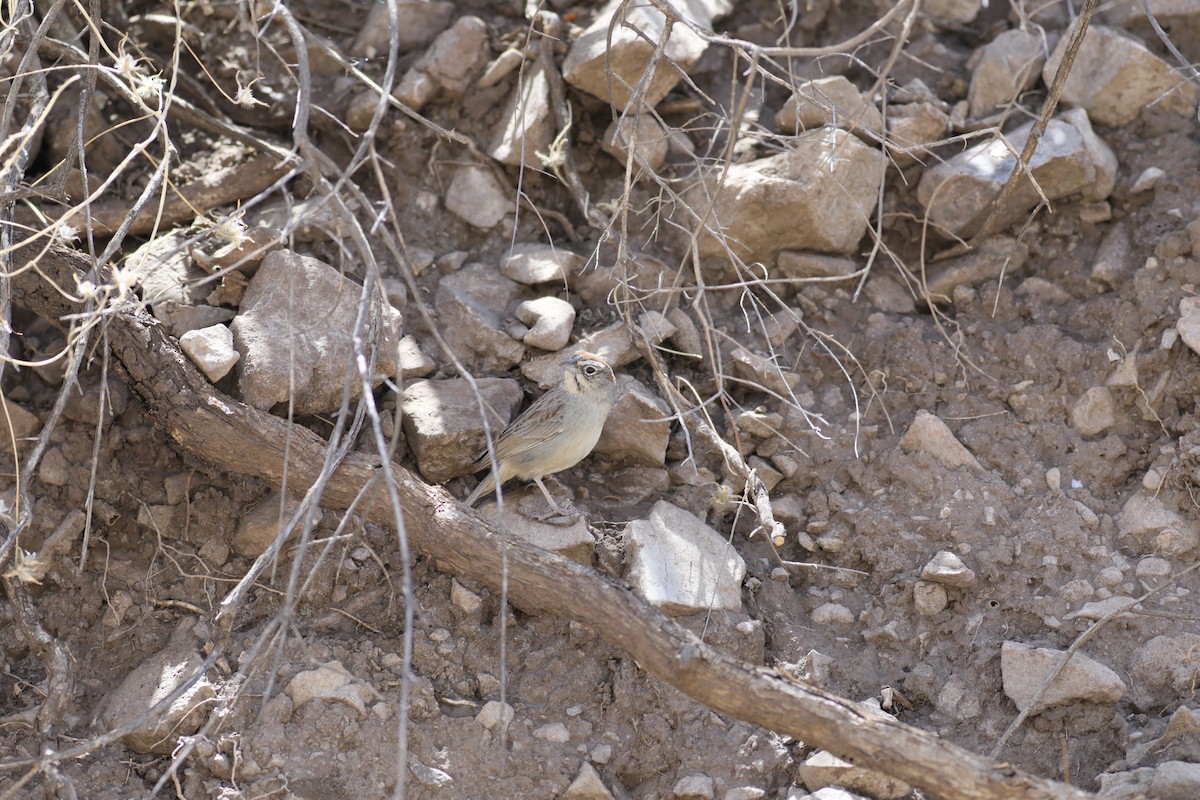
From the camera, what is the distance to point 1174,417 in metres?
4.85

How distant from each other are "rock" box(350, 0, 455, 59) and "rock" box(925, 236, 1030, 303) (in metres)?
3.08

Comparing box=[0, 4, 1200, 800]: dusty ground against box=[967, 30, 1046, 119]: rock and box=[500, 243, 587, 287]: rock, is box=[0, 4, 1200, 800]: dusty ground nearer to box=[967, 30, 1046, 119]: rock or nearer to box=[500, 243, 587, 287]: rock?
box=[500, 243, 587, 287]: rock

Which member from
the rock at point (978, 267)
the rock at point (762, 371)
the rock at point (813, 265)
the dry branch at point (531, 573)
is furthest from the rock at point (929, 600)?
the rock at point (813, 265)

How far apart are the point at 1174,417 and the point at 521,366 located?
3.06m

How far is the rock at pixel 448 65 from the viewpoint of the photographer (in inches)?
227

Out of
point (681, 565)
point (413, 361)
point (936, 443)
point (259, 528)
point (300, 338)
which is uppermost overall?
point (300, 338)

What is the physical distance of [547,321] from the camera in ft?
17.4

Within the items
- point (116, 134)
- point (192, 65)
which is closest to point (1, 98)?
point (116, 134)

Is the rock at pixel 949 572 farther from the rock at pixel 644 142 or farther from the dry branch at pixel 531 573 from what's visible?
the rock at pixel 644 142

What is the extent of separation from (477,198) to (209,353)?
1762mm

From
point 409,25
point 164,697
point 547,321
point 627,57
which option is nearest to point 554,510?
point 547,321

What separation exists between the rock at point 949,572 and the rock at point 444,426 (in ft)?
6.51

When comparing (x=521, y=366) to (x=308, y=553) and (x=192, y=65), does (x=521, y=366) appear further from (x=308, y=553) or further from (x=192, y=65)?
(x=192, y=65)

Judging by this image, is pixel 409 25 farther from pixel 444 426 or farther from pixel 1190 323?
pixel 1190 323
